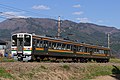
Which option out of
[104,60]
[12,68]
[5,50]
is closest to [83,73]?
[12,68]

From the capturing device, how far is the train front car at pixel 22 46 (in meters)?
32.8

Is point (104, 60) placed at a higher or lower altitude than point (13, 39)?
lower

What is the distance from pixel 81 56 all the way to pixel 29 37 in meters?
15.6

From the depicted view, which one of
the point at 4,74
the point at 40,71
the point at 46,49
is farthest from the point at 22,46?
the point at 4,74

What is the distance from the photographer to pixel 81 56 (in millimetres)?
47281

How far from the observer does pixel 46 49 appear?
3612 cm

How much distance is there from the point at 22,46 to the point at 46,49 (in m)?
3.56

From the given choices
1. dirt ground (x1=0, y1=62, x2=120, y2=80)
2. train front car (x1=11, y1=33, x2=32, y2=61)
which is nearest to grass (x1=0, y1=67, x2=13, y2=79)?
dirt ground (x1=0, y1=62, x2=120, y2=80)

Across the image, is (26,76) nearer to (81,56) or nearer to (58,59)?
(58,59)

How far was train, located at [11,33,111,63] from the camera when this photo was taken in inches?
1309

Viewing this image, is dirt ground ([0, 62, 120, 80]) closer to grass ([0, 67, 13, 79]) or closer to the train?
grass ([0, 67, 13, 79])

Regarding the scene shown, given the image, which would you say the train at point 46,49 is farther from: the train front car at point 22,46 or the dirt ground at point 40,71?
the dirt ground at point 40,71

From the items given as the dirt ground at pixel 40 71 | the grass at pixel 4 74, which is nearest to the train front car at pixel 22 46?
the dirt ground at pixel 40 71

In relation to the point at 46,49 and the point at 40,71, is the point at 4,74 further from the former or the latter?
the point at 46,49
